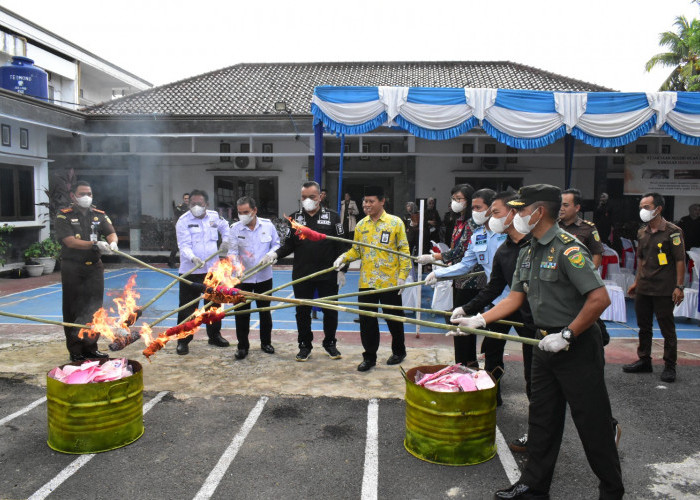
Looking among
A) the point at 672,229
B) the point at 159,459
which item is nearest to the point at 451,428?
the point at 159,459

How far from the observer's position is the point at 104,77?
24.8m

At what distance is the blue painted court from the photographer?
26.0ft

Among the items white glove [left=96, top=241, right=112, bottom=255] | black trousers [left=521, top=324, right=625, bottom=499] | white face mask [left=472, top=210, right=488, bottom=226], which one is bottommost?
black trousers [left=521, top=324, right=625, bottom=499]

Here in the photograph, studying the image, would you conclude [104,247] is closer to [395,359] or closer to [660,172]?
[395,359]

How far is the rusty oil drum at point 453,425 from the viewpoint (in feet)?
11.7

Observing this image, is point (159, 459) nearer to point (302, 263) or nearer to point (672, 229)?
point (302, 263)

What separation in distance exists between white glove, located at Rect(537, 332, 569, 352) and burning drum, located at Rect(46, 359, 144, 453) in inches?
117

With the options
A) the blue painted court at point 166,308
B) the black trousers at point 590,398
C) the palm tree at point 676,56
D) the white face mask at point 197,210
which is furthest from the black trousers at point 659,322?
the palm tree at point 676,56

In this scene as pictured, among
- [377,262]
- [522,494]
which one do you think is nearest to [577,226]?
[377,262]

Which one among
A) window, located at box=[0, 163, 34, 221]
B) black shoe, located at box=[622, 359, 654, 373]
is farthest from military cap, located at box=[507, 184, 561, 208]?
window, located at box=[0, 163, 34, 221]

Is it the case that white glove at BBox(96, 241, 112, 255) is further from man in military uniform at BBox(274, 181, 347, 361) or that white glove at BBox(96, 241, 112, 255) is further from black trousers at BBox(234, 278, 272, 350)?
man in military uniform at BBox(274, 181, 347, 361)

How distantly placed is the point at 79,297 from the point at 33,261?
885 cm

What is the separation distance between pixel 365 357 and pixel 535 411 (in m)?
2.79

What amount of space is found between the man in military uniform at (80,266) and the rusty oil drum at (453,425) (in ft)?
13.4
